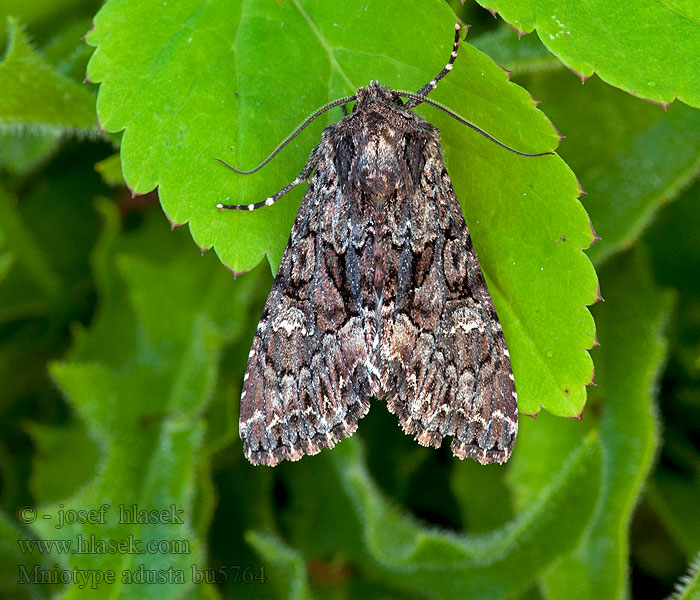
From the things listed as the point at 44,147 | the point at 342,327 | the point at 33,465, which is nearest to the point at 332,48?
the point at 342,327

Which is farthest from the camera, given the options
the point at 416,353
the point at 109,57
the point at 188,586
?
the point at 188,586

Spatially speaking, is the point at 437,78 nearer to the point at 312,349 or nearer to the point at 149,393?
the point at 312,349

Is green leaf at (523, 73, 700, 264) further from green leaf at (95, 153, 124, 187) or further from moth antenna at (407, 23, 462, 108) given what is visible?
green leaf at (95, 153, 124, 187)

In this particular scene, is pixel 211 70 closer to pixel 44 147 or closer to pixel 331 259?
pixel 331 259

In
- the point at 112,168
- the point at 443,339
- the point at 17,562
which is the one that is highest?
the point at 443,339

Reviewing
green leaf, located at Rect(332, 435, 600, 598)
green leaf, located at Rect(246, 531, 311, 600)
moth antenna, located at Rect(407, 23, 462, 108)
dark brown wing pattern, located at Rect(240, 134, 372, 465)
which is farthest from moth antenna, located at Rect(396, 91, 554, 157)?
green leaf, located at Rect(246, 531, 311, 600)

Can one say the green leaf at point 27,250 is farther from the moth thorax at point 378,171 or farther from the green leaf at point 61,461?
the moth thorax at point 378,171

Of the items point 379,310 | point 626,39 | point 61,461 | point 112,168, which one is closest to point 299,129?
point 379,310
